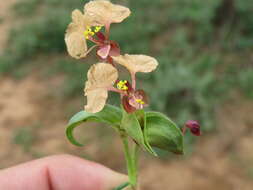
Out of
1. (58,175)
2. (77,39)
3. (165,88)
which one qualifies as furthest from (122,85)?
(165,88)

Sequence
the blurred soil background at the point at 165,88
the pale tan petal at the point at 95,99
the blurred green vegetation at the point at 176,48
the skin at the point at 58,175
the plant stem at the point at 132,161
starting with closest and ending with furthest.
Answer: the pale tan petal at the point at 95,99 → the plant stem at the point at 132,161 → the skin at the point at 58,175 → the blurred soil background at the point at 165,88 → the blurred green vegetation at the point at 176,48

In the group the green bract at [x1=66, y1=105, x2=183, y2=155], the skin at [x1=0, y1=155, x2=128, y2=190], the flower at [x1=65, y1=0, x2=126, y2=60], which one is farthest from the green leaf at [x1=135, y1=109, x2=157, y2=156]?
the skin at [x1=0, y1=155, x2=128, y2=190]

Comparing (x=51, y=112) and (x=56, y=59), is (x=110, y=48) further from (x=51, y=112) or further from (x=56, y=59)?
(x=56, y=59)

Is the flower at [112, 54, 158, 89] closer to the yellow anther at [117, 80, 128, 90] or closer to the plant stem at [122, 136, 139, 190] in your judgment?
the yellow anther at [117, 80, 128, 90]

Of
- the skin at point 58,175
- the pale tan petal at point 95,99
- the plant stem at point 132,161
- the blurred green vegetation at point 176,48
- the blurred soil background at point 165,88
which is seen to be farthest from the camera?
the blurred green vegetation at point 176,48

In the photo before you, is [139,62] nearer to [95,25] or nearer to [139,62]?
[139,62]

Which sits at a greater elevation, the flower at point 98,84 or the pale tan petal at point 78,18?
the pale tan petal at point 78,18

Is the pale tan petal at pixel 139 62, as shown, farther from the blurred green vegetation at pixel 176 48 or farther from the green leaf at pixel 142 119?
the blurred green vegetation at pixel 176 48

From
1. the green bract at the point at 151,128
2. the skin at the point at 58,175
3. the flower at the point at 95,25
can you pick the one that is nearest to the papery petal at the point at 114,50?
the flower at the point at 95,25
